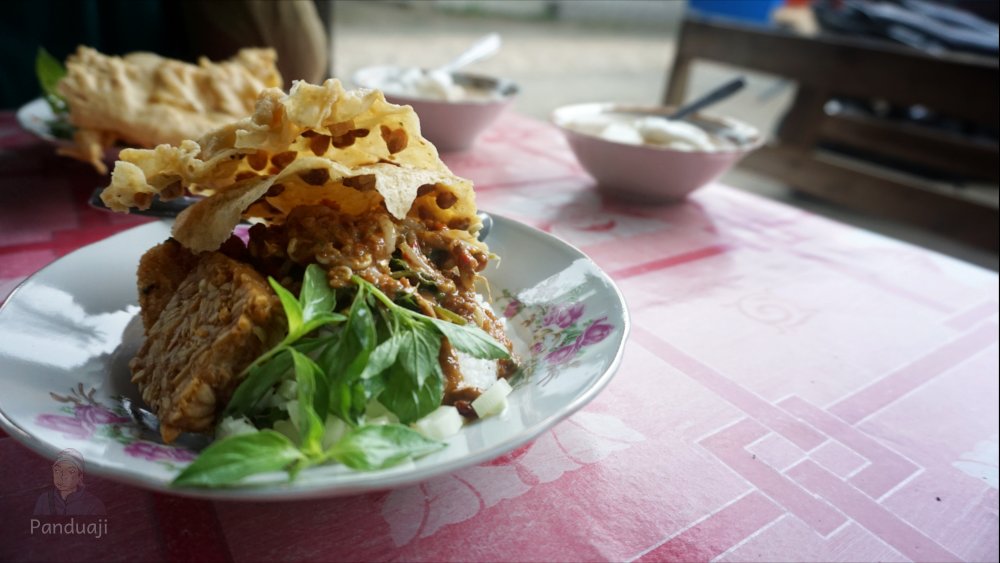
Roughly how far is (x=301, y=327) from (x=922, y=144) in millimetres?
3365

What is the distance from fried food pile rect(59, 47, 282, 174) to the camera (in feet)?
4.27

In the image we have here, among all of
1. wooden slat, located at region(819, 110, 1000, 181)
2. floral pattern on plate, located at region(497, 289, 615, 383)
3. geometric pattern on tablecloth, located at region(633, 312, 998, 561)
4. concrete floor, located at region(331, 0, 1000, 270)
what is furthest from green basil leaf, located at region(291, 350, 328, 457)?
concrete floor, located at region(331, 0, 1000, 270)

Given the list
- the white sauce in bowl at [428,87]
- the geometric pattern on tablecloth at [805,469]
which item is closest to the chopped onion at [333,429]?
the geometric pattern on tablecloth at [805,469]

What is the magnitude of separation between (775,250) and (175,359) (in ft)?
4.21

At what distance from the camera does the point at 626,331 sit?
74 centimetres

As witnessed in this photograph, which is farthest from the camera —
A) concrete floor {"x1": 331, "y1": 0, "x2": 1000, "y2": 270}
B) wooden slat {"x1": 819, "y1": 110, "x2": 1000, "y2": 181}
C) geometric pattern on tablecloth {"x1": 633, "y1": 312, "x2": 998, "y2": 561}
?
concrete floor {"x1": 331, "y1": 0, "x2": 1000, "y2": 270}

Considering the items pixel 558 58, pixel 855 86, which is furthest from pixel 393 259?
pixel 558 58

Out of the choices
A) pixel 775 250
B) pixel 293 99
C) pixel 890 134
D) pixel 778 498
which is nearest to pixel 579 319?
pixel 778 498

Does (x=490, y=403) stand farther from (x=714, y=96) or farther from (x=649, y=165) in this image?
(x=714, y=96)

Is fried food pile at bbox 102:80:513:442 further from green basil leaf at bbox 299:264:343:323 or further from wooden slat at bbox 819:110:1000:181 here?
wooden slat at bbox 819:110:1000:181

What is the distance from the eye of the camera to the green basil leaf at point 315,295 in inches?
26.1

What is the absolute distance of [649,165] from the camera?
1.58 m

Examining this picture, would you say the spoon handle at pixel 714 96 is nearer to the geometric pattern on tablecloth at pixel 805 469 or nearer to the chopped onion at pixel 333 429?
the geometric pattern on tablecloth at pixel 805 469

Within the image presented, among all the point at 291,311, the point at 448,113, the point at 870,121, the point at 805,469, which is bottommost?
the point at 870,121
